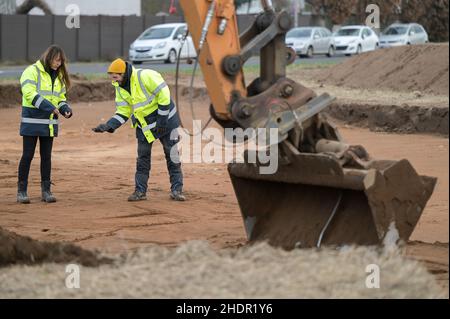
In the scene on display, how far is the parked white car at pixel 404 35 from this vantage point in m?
34.3

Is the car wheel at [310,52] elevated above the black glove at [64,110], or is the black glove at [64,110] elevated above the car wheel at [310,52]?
the black glove at [64,110]

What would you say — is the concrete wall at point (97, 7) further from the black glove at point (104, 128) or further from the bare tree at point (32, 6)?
the black glove at point (104, 128)

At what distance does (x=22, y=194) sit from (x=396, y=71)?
13.3 meters

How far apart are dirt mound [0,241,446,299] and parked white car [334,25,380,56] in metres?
31.6

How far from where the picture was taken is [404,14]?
25859 millimetres

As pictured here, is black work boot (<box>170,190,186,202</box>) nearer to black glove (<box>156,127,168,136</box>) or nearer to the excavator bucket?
black glove (<box>156,127,168,136</box>)

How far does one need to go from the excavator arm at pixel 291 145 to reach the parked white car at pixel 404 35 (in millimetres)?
24731

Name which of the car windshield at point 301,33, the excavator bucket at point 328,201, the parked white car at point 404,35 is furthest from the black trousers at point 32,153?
the car windshield at point 301,33

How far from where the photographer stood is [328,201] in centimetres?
855

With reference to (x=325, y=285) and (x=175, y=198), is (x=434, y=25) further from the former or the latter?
(x=325, y=285)

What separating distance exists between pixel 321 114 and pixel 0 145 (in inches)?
425

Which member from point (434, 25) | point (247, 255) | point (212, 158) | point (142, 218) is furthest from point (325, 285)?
point (434, 25)

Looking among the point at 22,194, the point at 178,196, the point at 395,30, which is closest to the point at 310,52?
the point at 395,30

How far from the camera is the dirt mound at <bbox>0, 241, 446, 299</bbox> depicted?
648 centimetres
